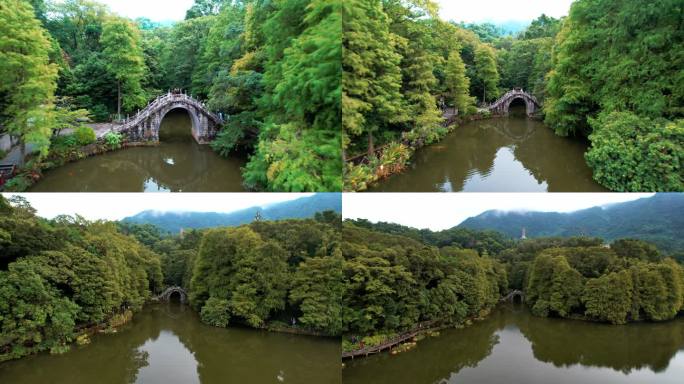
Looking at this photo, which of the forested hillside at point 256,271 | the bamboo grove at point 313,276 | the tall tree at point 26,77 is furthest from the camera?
the forested hillside at point 256,271

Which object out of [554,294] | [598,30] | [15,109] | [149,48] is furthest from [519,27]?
[554,294]

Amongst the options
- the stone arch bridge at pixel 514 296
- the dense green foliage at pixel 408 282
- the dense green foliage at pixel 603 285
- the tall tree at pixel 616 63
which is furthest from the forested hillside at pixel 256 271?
the dense green foliage at pixel 603 285

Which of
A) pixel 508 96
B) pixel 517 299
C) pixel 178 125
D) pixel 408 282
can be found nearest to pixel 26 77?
pixel 178 125

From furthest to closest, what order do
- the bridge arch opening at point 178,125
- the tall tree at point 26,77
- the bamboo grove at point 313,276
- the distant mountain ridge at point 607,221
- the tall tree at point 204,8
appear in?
the bamboo grove at point 313,276
the distant mountain ridge at point 607,221
the tall tree at point 204,8
the bridge arch opening at point 178,125
the tall tree at point 26,77

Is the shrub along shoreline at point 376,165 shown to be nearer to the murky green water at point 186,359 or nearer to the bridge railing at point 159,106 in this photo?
the bridge railing at point 159,106

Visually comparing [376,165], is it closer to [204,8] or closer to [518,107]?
[518,107]

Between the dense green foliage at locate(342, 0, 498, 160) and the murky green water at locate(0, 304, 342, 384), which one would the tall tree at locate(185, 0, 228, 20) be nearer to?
the dense green foliage at locate(342, 0, 498, 160)
